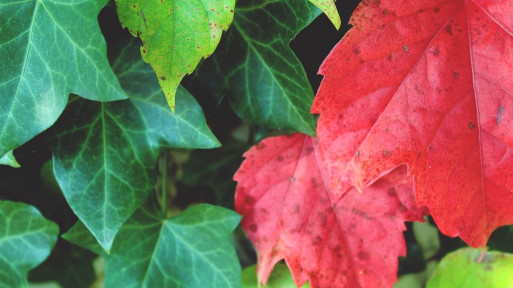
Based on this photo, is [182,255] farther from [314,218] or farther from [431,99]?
[431,99]

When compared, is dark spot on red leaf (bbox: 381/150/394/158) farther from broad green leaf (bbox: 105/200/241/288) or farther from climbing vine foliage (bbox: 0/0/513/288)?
broad green leaf (bbox: 105/200/241/288)

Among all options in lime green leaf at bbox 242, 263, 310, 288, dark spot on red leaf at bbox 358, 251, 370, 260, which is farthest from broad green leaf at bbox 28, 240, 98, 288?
dark spot on red leaf at bbox 358, 251, 370, 260

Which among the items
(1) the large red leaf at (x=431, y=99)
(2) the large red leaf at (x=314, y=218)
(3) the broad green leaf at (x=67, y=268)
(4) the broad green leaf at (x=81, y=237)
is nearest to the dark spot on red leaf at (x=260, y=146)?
(2) the large red leaf at (x=314, y=218)

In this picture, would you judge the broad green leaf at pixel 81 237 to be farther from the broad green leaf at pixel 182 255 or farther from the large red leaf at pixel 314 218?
the large red leaf at pixel 314 218

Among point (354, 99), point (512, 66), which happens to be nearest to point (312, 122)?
point (354, 99)

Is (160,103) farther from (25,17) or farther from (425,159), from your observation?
(425,159)

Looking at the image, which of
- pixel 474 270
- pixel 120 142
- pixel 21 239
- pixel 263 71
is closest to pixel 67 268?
pixel 21 239

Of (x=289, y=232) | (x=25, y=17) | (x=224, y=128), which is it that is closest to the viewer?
(x=25, y=17)
